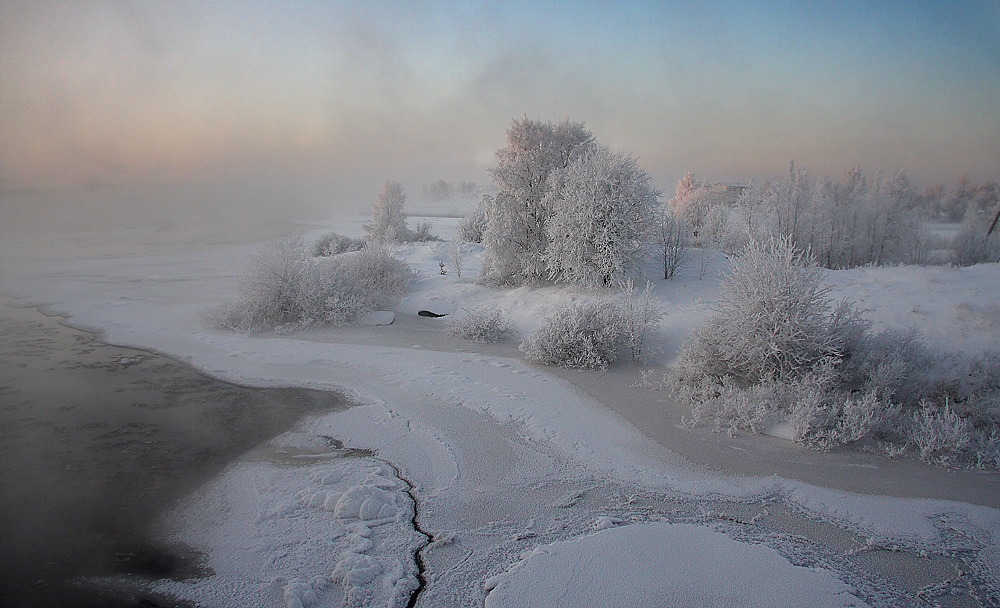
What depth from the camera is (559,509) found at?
4738 mm

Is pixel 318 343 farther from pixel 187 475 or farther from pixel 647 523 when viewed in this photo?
pixel 647 523

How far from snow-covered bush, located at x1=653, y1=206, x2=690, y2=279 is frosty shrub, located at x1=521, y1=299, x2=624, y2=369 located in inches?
250

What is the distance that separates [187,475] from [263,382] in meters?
3.53

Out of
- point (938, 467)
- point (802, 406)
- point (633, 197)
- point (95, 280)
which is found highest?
point (633, 197)

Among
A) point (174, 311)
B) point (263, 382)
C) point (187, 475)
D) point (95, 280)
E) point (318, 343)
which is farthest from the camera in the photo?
point (95, 280)

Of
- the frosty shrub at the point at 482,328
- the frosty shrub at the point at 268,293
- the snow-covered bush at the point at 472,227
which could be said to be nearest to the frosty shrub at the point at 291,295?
the frosty shrub at the point at 268,293

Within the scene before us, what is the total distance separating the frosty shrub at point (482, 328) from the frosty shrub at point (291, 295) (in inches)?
140

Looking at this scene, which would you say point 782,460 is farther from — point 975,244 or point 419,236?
point 419,236

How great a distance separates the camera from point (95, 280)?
18.6 m

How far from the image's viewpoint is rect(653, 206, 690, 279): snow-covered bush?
15.9 meters

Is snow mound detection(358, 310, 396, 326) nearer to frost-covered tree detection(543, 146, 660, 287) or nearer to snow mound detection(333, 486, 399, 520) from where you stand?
frost-covered tree detection(543, 146, 660, 287)

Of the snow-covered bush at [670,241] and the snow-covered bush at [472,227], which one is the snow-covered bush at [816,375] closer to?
the snow-covered bush at [670,241]

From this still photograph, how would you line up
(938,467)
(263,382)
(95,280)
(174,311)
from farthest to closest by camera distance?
(95,280) < (174,311) < (263,382) < (938,467)

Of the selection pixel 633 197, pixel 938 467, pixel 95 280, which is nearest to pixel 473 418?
pixel 938 467
